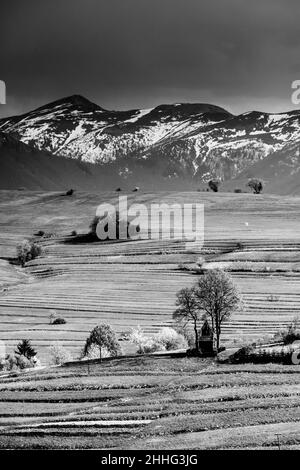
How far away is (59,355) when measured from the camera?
111m

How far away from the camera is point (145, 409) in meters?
71.7

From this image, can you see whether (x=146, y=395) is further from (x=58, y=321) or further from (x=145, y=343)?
(x=58, y=321)

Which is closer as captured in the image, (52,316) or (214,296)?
(214,296)

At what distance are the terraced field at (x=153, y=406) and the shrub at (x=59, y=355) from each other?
41.7ft

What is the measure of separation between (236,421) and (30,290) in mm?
118558

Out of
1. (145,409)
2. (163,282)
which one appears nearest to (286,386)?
(145,409)

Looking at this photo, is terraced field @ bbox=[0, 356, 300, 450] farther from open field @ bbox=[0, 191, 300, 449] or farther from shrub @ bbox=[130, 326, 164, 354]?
shrub @ bbox=[130, 326, 164, 354]

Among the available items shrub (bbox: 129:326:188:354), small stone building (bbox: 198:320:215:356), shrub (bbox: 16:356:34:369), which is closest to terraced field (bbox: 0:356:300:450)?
small stone building (bbox: 198:320:215:356)

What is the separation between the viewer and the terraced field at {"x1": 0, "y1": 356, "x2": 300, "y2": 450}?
6091cm

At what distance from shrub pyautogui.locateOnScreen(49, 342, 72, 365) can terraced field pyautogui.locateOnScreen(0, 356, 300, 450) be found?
500 inches

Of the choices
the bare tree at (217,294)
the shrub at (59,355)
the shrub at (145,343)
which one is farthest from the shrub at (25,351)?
the bare tree at (217,294)

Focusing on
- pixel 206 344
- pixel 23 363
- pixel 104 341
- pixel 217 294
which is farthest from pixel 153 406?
pixel 23 363

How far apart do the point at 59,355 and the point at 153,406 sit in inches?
1591
